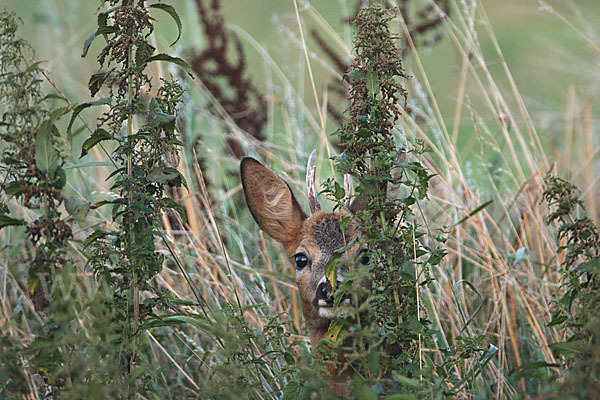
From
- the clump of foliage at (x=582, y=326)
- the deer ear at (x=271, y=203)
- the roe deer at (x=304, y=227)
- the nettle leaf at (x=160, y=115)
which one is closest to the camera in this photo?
the clump of foliage at (x=582, y=326)

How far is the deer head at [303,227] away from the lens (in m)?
3.66

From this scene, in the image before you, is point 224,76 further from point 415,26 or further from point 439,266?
point 439,266

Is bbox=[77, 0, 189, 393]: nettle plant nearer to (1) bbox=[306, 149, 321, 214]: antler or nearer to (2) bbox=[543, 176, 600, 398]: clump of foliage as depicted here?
(1) bbox=[306, 149, 321, 214]: antler

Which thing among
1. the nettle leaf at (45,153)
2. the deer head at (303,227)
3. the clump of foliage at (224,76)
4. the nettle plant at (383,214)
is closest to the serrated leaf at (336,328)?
the nettle plant at (383,214)

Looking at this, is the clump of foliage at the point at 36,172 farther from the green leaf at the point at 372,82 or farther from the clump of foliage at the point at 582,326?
the clump of foliage at the point at 582,326

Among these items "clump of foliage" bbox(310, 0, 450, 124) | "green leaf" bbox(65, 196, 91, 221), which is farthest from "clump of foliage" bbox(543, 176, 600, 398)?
"clump of foliage" bbox(310, 0, 450, 124)

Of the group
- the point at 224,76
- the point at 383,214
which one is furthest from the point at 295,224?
the point at 224,76

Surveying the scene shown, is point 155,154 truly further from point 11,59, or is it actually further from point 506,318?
point 506,318

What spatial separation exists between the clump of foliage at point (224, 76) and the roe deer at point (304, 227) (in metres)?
2.29

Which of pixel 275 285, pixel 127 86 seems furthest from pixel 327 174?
pixel 127 86

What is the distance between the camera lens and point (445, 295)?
3.91 meters

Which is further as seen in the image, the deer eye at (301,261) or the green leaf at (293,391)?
the deer eye at (301,261)

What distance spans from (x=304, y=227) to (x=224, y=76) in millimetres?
2827

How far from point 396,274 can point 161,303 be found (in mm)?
813
